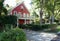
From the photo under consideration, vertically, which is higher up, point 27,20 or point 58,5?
point 58,5

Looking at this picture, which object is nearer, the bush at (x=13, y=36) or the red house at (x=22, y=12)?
the bush at (x=13, y=36)

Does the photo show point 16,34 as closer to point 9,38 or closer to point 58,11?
point 9,38

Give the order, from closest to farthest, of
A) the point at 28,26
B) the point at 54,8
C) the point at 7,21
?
1. the point at 7,21
2. the point at 28,26
3. the point at 54,8

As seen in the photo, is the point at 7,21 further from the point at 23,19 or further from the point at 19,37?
the point at 19,37

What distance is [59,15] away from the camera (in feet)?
194

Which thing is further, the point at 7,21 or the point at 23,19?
the point at 23,19

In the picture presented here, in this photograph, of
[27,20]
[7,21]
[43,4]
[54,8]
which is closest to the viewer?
[7,21]

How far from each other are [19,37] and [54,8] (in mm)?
42948

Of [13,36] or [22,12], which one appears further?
[22,12]

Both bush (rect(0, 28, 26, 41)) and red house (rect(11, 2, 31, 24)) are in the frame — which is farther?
red house (rect(11, 2, 31, 24))

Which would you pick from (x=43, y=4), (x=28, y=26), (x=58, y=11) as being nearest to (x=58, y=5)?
(x=58, y=11)

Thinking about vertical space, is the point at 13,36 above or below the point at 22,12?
below

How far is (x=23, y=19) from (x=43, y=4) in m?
11.4

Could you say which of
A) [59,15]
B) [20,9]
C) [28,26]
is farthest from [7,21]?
[59,15]
